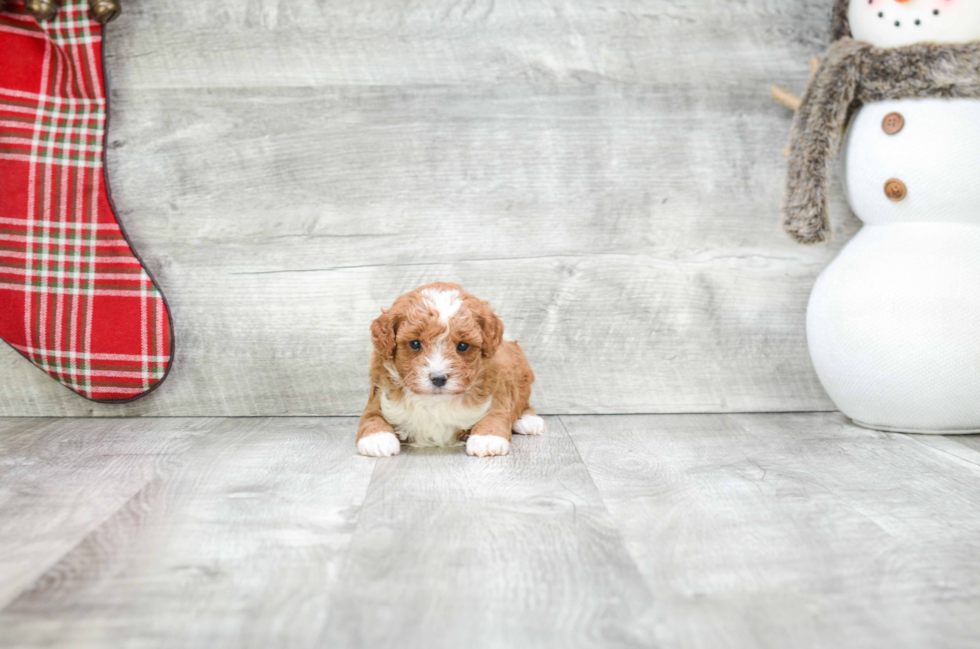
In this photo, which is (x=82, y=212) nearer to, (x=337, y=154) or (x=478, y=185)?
(x=337, y=154)

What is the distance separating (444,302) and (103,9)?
95 cm

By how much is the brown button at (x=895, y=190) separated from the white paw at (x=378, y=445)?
1015 mm

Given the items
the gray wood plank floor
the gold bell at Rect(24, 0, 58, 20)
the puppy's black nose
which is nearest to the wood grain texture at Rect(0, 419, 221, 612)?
the gray wood plank floor

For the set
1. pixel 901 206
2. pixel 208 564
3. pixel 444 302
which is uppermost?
pixel 901 206

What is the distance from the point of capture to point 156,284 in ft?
5.42

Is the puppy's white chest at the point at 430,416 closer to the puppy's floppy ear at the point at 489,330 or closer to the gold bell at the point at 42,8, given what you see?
the puppy's floppy ear at the point at 489,330

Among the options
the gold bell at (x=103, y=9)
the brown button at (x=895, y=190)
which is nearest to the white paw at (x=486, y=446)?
the brown button at (x=895, y=190)

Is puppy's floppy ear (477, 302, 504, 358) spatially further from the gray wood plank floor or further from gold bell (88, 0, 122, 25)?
gold bell (88, 0, 122, 25)

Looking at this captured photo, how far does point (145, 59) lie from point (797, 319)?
59.5 inches

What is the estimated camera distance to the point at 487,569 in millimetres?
845

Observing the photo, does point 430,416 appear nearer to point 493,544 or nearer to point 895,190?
point 493,544

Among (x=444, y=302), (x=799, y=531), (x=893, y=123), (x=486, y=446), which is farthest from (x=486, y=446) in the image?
(x=893, y=123)

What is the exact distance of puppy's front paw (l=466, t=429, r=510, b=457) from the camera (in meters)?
1.33

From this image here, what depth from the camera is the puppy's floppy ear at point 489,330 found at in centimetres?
133
